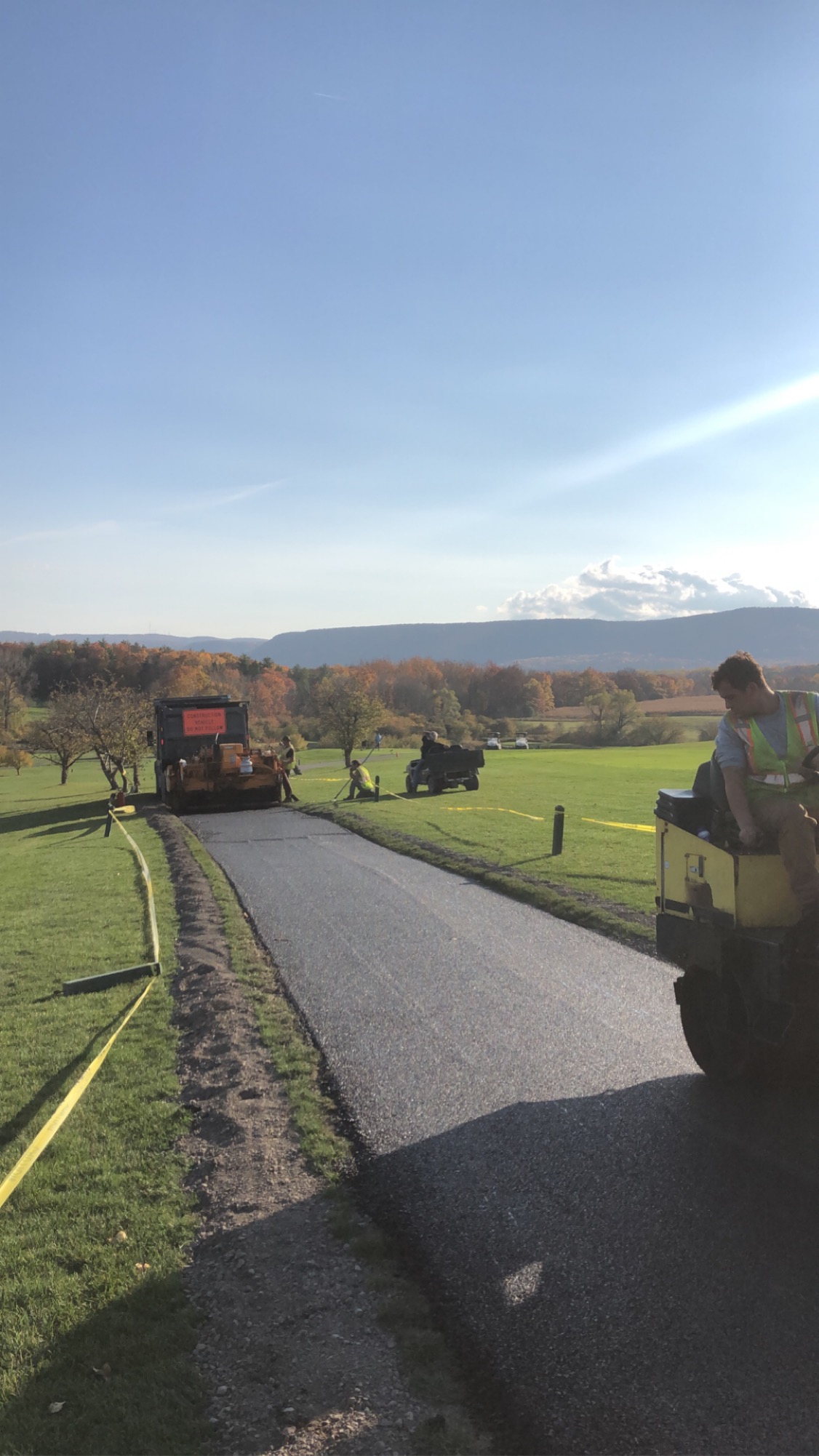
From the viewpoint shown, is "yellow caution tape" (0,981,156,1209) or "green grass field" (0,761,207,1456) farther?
"yellow caution tape" (0,981,156,1209)

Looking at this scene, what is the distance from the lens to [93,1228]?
4.05 m

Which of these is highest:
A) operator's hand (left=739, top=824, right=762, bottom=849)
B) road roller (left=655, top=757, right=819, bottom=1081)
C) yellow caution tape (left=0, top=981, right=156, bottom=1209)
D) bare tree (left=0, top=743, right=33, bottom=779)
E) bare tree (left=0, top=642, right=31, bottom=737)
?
bare tree (left=0, top=642, right=31, bottom=737)

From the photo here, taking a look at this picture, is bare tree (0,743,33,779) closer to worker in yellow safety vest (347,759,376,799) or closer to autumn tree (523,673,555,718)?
worker in yellow safety vest (347,759,376,799)

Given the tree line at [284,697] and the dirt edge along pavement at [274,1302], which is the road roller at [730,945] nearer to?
the dirt edge along pavement at [274,1302]

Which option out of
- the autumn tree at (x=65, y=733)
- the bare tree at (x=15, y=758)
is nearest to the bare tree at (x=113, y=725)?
the autumn tree at (x=65, y=733)

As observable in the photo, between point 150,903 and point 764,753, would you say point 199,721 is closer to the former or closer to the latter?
point 150,903

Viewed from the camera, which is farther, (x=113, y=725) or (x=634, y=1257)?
(x=113, y=725)

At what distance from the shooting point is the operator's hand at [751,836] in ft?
15.8

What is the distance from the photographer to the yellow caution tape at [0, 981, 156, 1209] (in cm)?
438

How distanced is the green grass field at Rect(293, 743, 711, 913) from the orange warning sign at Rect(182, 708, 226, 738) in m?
3.69

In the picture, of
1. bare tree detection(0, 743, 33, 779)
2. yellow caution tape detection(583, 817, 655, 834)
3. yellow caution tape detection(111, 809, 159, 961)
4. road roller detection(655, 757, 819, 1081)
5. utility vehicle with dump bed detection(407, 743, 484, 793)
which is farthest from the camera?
bare tree detection(0, 743, 33, 779)

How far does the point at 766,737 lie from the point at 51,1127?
4594mm

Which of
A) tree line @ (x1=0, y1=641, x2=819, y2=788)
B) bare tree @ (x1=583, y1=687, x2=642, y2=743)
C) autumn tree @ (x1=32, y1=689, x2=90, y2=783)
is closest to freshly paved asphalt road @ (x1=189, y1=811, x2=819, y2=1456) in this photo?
tree line @ (x1=0, y1=641, x2=819, y2=788)

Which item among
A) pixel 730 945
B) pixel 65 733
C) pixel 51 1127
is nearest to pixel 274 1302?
pixel 51 1127
